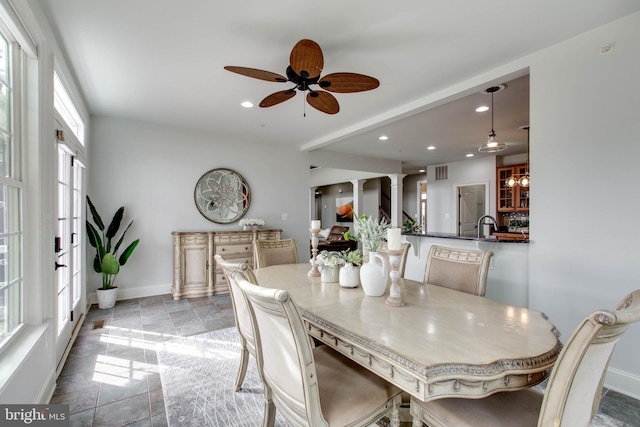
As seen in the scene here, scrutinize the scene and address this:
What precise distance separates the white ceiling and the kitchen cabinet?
126 inches

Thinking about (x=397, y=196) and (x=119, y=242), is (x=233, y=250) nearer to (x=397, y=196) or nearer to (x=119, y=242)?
(x=119, y=242)

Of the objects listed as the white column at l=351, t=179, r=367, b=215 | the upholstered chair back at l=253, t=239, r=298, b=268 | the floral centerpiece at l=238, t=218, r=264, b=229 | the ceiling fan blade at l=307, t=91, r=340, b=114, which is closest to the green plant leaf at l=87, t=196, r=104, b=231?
the floral centerpiece at l=238, t=218, r=264, b=229

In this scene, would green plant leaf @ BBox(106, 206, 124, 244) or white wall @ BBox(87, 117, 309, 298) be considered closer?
green plant leaf @ BBox(106, 206, 124, 244)

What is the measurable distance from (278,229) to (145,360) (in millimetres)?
3085

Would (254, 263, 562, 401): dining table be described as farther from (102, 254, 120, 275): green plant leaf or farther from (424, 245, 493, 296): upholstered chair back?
(102, 254, 120, 275): green plant leaf

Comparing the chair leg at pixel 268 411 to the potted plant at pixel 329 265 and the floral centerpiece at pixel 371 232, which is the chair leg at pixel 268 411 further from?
the floral centerpiece at pixel 371 232

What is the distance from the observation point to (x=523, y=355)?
1093 mm

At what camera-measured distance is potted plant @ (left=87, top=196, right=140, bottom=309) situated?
12.6ft

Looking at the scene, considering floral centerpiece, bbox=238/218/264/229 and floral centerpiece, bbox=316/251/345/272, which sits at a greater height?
floral centerpiece, bbox=238/218/264/229

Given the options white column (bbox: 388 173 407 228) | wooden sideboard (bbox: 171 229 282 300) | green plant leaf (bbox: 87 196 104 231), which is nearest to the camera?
green plant leaf (bbox: 87 196 104 231)

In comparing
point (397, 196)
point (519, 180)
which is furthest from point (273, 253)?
point (519, 180)

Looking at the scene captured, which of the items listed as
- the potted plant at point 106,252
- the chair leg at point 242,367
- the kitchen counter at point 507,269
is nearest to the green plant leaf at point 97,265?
the potted plant at point 106,252

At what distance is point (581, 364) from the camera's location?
0.90m

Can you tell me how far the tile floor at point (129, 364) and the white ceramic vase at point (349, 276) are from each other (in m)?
1.40
